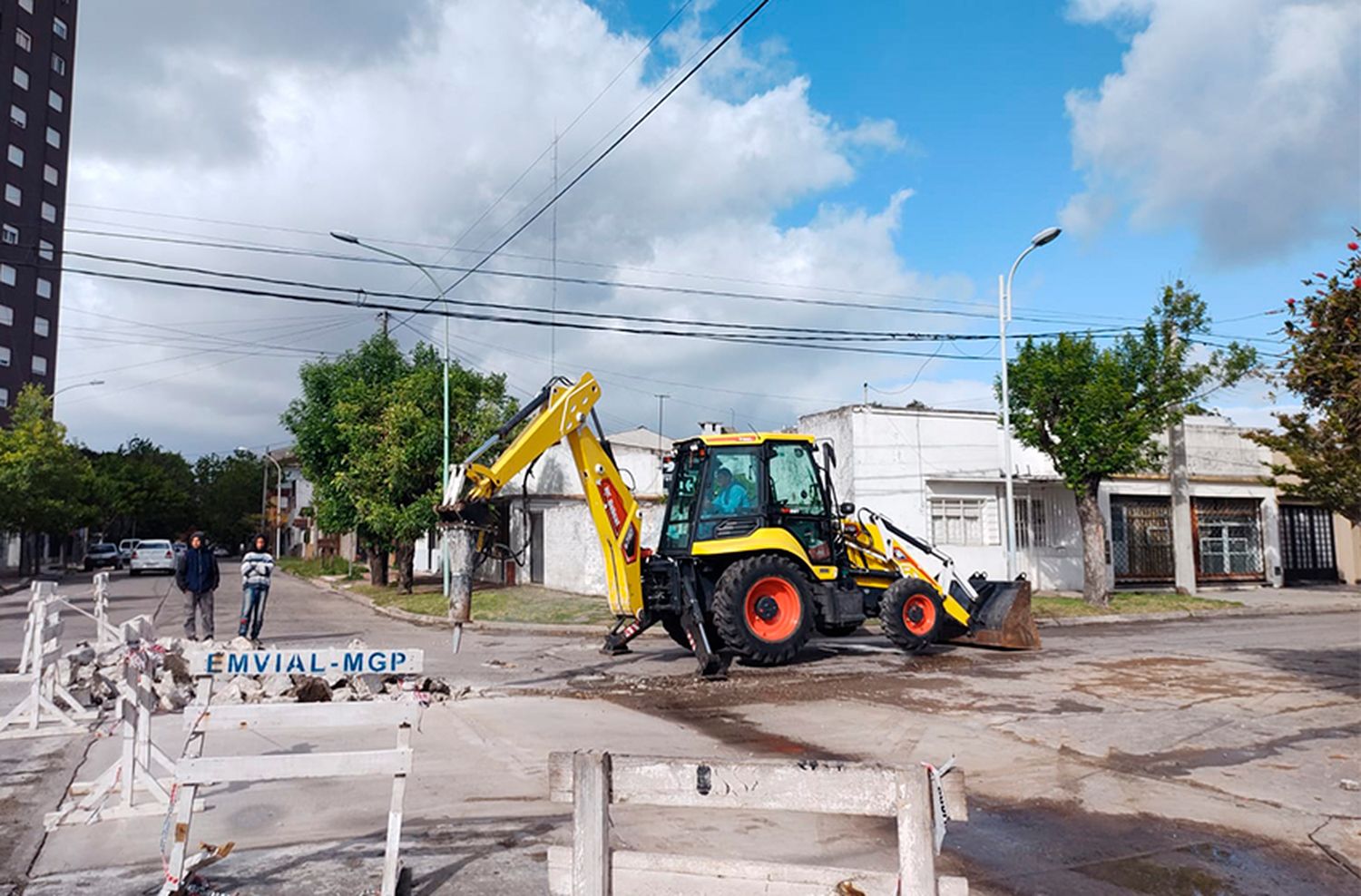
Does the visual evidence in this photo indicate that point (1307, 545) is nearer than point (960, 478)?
No

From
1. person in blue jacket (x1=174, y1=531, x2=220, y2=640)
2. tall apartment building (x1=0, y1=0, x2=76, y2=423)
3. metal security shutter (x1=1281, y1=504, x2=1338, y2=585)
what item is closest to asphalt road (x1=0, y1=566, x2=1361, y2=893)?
person in blue jacket (x1=174, y1=531, x2=220, y2=640)

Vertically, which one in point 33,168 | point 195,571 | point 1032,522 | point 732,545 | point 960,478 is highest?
point 33,168

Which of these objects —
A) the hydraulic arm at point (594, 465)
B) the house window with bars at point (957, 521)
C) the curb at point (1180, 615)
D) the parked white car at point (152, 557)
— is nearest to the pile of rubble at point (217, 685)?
the hydraulic arm at point (594, 465)

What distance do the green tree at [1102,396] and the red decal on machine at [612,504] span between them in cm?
1198

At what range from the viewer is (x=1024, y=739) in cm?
838

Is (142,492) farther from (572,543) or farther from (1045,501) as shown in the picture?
(1045,501)

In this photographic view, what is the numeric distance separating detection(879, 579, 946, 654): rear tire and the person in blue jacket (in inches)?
399

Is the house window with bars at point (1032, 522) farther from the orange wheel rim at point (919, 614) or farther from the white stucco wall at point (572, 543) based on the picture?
the orange wheel rim at point (919, 614)

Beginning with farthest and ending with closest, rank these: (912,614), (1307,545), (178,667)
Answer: (1307,545), (912,614), (178,667)

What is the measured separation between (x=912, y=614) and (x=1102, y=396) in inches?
384

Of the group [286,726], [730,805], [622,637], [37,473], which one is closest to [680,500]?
[622,637]

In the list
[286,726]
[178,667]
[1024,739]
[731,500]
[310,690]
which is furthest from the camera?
[731,500]

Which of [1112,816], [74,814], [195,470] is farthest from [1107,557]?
[195,470]

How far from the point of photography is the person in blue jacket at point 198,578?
1492cm
